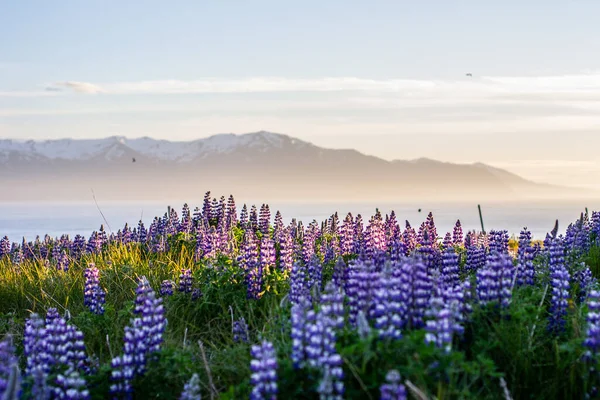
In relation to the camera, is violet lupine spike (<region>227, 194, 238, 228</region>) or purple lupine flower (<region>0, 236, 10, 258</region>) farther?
purple lupine flower (<region>0, 236, 10, 258</region>)

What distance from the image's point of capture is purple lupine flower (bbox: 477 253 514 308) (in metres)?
6.84

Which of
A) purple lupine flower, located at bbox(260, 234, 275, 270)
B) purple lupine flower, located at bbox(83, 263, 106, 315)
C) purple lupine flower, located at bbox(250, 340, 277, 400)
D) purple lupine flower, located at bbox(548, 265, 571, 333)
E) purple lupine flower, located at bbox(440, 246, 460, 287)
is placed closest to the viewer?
purple lupine flower, located at bbox(250, 340, 277, 400)

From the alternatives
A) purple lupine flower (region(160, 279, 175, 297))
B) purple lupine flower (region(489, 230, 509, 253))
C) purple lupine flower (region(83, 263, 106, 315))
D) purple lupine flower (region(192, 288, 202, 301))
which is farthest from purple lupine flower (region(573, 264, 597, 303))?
purple lupine flower (region(83, 263, 106, 315))

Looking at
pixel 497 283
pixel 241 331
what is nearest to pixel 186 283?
pixel 241 331

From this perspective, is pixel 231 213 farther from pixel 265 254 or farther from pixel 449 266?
pixel 449 266

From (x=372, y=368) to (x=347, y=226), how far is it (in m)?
7.41

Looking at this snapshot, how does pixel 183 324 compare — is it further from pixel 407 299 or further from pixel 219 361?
pixel 407 299

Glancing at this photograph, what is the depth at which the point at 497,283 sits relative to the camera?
689 cm

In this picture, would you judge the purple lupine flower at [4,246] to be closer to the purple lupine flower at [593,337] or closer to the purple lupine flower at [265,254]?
the purple lupine flower at [265,254]

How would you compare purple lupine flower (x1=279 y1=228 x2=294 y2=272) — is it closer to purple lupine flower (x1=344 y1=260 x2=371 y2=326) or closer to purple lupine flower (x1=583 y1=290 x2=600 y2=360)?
purple lupine flower (x1=344 y1=260 x2=371 y2=326)

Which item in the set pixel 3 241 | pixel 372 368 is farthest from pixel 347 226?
pixel 3 241

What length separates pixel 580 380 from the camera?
6539 mm

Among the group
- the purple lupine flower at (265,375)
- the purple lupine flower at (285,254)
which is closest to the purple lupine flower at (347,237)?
the purple lupine flower at (285,254)

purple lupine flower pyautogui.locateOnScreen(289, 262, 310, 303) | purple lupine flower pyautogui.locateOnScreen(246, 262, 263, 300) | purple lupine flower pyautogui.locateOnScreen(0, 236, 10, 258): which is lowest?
purple lupine flower pyautogui.locateOnScreen(0, 236, 10, 258)
